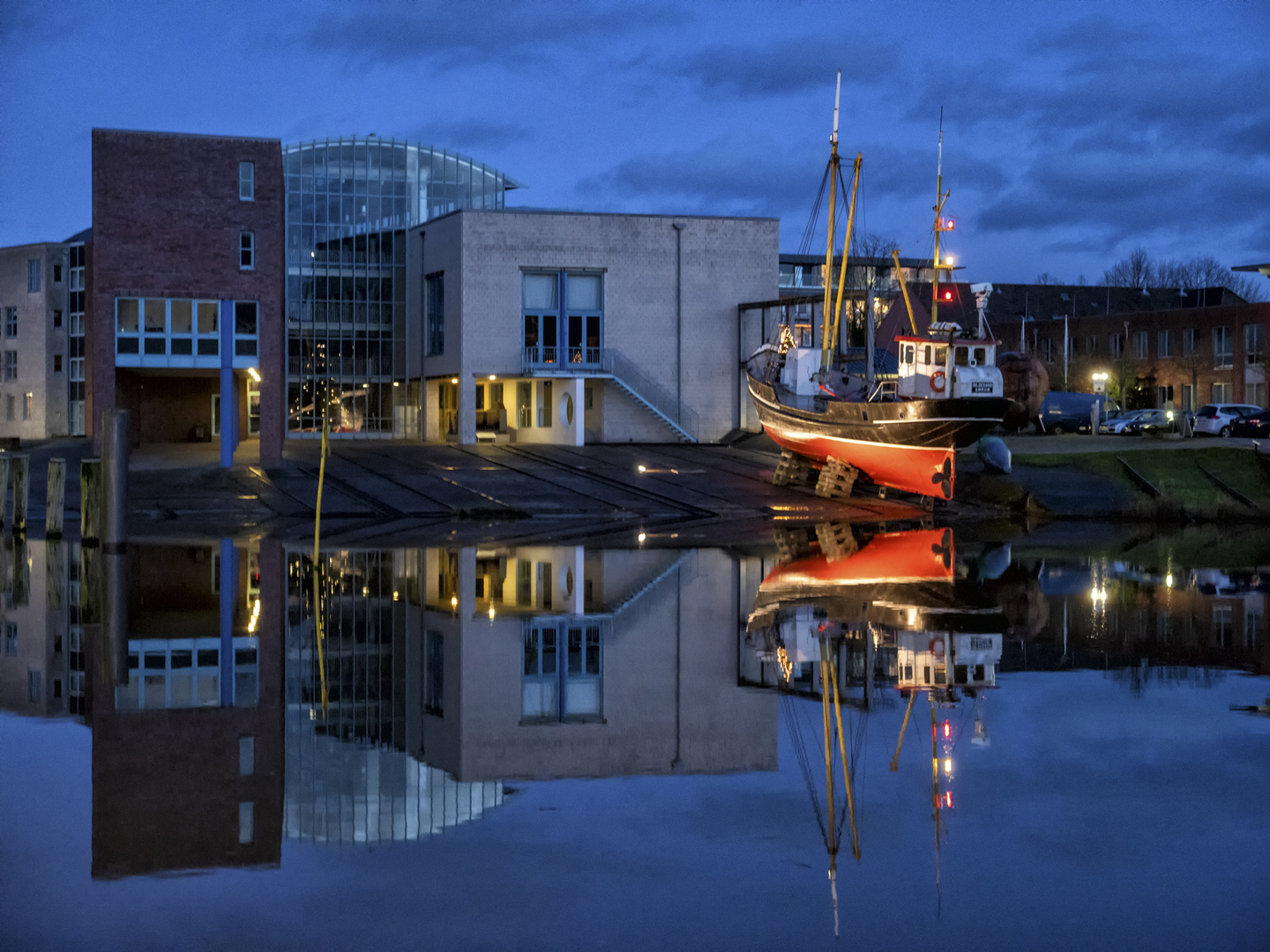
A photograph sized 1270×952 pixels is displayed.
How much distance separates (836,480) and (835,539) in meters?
11.2

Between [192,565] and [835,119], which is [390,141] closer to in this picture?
[835,119]

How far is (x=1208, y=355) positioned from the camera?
86250 mm

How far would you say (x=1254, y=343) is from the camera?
8306cm

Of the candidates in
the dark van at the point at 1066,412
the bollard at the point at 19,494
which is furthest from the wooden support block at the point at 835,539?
the dark van at the point at 1066,412

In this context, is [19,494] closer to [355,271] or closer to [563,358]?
[563,358]

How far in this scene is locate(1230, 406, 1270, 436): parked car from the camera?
2356 inches

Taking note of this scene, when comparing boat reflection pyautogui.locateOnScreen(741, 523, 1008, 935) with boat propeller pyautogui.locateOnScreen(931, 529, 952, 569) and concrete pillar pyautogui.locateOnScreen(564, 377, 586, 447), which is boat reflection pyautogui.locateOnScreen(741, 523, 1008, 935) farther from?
concrete pillar pyautogui.locateOnScreen(564, 377, 586, 447)

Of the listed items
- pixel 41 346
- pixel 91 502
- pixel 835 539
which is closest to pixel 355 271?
pixel 41 346

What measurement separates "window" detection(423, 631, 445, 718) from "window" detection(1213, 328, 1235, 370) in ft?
262

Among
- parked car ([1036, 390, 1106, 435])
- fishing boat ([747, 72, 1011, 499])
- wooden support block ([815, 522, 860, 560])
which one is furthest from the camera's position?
parked car ([1036, 390, 1106, 435])

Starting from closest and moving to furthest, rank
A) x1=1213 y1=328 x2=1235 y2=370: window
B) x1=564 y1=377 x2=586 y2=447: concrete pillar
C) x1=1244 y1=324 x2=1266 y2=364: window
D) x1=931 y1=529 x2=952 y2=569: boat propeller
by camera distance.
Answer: x1=931 y1=529 x2=952 y2=569: boat propeller
x1=564 y1=377 x2=586 y2=447: concrete pillar
x1=1244 y1=324 x2=1266 y2=364: window
x1=1213 y1=328 x2=1235 y2=370: window

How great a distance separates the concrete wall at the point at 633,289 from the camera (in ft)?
180

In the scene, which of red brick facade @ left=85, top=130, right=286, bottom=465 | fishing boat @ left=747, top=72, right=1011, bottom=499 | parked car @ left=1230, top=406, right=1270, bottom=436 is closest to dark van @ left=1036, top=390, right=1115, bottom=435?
parked car @ left=1230, top=406, right=1270, bottom=436

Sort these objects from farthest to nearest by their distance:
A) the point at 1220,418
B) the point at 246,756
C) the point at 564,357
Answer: the point at 1220,418 < the point at 564,357 < the point at 246,756
